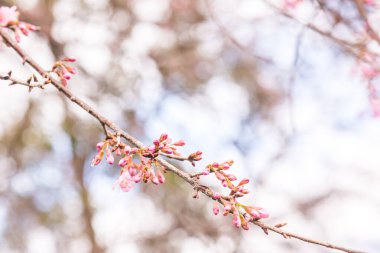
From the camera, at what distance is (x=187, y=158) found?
139 cm

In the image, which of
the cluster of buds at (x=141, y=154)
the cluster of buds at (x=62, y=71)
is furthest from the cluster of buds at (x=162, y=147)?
the cluster of buds at (x=62, y=71)

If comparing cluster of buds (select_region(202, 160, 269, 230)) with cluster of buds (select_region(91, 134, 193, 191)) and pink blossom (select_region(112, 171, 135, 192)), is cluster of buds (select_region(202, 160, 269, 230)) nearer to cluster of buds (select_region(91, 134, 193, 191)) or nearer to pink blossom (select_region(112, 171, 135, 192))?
cluster of buds (select_region(91, 134, 193, 191))

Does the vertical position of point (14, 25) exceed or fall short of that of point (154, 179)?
it exceeds it

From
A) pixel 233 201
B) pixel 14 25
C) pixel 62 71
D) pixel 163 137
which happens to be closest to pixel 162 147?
pixel 163 137

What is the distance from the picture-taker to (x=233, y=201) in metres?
1.34

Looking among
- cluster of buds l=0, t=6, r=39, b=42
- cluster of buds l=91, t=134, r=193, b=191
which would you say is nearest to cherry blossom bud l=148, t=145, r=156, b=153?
cluster of buds l=91, t=134, r=193, b=191

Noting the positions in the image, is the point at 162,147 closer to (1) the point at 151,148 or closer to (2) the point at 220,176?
(1) the point at 151,148

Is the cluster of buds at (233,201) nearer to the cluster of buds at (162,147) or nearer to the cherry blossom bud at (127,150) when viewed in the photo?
the cluster of buds at (162,147)

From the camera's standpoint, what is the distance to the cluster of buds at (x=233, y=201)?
130cm

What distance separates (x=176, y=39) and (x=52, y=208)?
4158mm

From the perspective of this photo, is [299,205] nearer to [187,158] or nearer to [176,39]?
[176,39]

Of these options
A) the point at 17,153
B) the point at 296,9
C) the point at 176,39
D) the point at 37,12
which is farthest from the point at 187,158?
the point at 17,153

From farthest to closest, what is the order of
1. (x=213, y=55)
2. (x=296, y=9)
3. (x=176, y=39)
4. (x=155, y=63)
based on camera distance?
(x=213, y=55) → (x=176, y=39) → (x=155, y=63) → (x=296, y=9)

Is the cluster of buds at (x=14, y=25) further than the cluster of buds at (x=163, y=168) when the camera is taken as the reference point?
Yes
